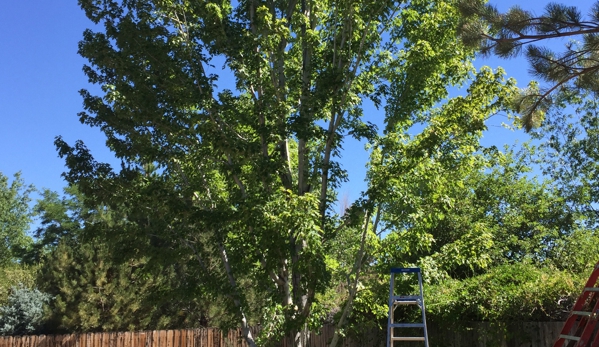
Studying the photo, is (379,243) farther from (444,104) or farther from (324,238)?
(444,104)

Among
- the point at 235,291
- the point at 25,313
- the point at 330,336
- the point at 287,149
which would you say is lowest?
the point at 330,336

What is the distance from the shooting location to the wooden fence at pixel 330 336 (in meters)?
6.95

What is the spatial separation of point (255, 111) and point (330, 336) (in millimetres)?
5786

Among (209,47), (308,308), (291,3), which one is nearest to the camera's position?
(308,308)

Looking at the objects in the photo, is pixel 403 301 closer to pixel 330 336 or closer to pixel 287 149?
pixel 287 149

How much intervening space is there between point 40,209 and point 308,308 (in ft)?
72.5

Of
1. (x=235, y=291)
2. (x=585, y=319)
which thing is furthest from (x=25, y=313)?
(x=585, y=319)

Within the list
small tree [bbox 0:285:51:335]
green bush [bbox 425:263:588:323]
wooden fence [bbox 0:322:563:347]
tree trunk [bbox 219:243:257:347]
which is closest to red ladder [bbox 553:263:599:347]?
green bush [bbox 425:263:588:323]

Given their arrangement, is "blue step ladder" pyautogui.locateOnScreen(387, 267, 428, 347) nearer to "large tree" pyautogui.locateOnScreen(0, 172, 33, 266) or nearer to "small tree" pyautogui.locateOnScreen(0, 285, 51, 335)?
"small tree" pyautogui.locateOnScreen(0, 285, 51, 335)

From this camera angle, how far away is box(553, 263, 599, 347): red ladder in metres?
4.98

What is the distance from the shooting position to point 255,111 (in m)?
6.78

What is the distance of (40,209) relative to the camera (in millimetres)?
24766

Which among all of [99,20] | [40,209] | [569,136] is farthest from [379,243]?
[40,209]

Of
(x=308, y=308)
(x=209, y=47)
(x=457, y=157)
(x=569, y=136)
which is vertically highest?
(x=569, y=136)
